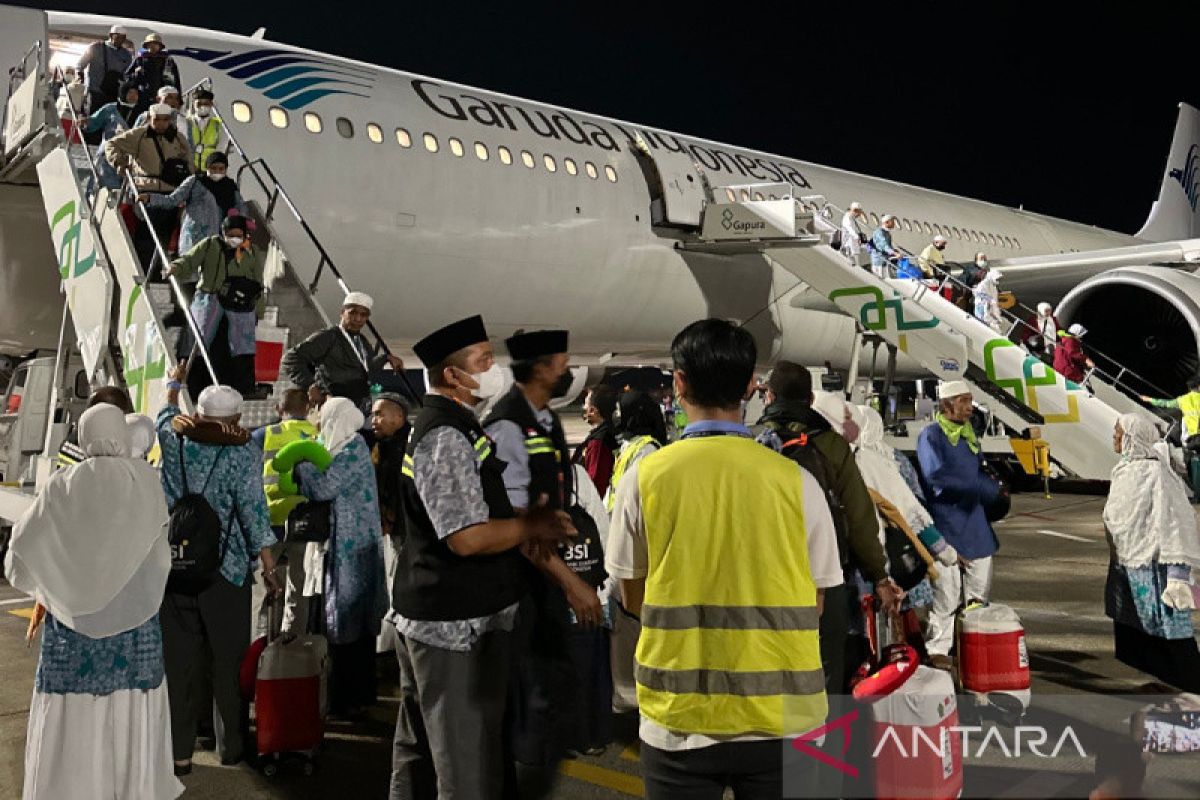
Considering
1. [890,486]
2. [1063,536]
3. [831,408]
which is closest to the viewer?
[831,408]

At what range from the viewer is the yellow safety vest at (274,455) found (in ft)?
16.4

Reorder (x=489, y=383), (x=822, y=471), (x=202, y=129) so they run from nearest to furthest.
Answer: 1. (x=489, y=383)
2. (x=822, y=471)
3. (x=202, y=129)

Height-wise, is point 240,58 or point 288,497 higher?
point 240,58

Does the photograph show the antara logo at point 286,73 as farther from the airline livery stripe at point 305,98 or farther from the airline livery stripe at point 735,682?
the airline livery stripe at point 735,682


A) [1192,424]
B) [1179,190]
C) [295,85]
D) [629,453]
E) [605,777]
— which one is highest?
[1179,190]

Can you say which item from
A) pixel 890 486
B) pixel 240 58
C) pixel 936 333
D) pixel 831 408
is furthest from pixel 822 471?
pixel 936 333

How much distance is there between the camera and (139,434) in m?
3.56

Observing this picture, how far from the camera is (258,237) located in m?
7.87

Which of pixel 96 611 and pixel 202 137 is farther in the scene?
pixel 202 137

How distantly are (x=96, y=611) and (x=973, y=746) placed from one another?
334 cm

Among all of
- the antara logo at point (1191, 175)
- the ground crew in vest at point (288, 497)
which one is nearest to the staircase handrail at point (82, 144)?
the ground crew in vest at point (288, 497)

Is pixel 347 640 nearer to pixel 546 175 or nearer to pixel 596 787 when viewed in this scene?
pixel 596 787

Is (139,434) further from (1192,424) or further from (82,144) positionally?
(1192,424)

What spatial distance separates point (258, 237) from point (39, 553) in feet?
16.0
